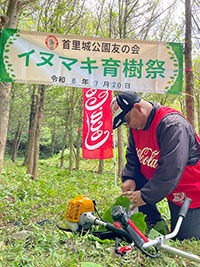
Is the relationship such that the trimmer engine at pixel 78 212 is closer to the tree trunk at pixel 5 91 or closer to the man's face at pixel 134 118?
the man's face at pixel 134 118

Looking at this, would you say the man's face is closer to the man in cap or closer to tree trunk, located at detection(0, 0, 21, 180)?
the man in cap

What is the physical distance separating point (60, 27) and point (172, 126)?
18.3ft

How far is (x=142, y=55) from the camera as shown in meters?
4.82

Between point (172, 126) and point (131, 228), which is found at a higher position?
point (172, 126)

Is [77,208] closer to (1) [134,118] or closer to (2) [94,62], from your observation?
(1) [134,118]

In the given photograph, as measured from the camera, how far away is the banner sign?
4367mm

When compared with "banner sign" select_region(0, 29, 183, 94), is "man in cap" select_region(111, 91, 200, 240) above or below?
below

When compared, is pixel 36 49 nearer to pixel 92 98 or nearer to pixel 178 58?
pixel 92 98

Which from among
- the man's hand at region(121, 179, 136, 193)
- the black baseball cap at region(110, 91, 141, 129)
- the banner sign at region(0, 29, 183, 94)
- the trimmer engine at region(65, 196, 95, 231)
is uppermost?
the banner sign at region(0, 29, 183, 94)

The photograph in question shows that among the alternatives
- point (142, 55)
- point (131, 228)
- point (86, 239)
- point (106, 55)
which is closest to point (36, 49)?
point (106, 55)

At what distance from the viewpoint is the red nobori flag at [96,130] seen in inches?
244

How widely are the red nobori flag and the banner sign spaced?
1.58 meters

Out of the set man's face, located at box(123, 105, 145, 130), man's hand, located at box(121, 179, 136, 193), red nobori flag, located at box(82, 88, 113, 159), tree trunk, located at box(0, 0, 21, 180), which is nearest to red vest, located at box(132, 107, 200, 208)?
man's face, located at box(123, 105, 145, 130)

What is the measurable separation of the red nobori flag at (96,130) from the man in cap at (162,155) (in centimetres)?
311
